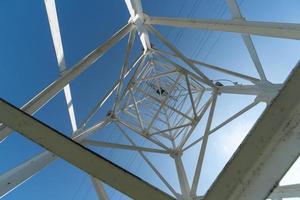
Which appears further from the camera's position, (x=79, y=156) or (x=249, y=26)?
(x=249, y=26)

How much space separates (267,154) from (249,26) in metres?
3.59

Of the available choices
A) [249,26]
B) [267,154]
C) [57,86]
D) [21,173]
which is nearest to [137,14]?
[57,86]

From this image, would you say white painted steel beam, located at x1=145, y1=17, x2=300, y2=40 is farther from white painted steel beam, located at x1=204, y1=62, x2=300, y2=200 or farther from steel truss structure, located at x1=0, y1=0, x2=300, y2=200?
white painted steel beam, located at x1=204, y1=62, x2=300, y2=200

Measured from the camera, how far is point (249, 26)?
4922mm

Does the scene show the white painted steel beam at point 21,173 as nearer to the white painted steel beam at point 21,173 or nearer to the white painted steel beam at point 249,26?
the white painted steel beam at point 21,173

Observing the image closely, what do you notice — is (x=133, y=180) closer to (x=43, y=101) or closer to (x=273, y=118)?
(x=273, y=118)

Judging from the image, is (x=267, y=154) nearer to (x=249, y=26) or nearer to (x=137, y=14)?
(x=249, y=26)

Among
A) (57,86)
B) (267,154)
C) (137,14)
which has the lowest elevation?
(267,154)

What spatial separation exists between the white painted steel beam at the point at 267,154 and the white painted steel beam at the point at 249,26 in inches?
113

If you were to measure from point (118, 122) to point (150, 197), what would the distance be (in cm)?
713

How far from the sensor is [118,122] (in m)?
8.94

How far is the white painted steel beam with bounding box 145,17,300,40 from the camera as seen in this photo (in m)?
4.35

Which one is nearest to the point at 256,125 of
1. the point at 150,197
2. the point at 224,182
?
the point at 224,182

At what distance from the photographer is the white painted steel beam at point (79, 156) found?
1.89 m
